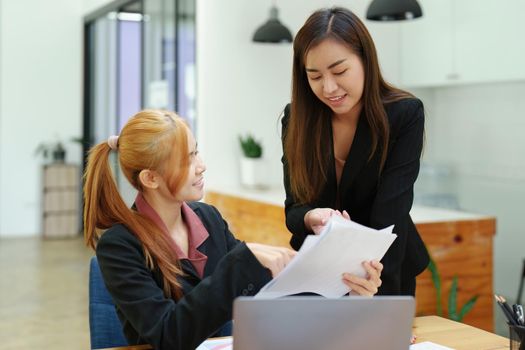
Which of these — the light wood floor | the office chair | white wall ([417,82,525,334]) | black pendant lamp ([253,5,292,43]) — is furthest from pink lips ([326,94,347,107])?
white wall ([417,82,525,334])

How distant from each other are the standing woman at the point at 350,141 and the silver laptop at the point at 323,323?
0.58 metres

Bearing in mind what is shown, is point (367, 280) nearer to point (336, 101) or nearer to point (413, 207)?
point (336, 101)

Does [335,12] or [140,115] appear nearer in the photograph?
[140,115]

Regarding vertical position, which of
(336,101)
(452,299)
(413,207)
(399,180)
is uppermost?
(336,101)

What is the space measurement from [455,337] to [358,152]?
A: 508 millimetres

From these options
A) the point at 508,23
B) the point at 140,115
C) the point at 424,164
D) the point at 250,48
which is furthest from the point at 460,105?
the point at 140,115

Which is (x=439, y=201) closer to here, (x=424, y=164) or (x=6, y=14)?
(x=424, y=164)

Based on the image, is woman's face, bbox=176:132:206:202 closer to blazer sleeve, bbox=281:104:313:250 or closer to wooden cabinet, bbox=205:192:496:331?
blazer sleeve, bbox=281:104:313:250

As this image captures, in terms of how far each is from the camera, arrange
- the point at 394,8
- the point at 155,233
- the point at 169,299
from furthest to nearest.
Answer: the point at 394,8, the point at 155,233, the point at 169,299

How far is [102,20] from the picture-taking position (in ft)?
25.7

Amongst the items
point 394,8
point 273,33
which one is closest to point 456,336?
point 394,8

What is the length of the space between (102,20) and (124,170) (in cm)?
649

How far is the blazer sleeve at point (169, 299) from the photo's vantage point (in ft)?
4.25

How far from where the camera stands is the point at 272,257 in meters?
1.28
